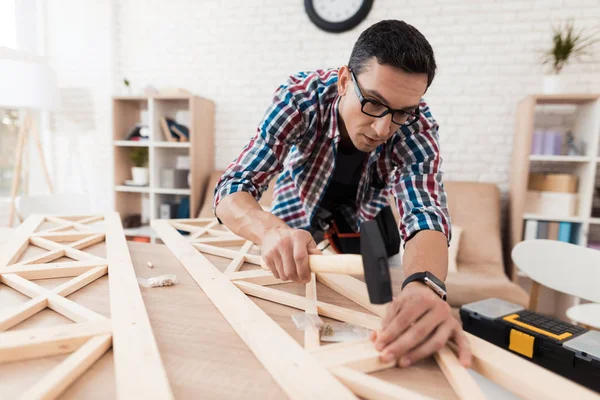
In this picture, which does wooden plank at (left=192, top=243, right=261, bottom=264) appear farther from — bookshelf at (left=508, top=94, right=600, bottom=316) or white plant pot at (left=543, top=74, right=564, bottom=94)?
white plant pot at (left=543, top=74, right=564, bottom=94)

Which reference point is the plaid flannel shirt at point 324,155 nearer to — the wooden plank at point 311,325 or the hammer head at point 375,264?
the wooden plank at point 311,325

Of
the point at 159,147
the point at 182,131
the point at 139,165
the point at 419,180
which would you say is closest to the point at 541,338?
the point at 419,180

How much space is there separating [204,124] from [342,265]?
325 cm

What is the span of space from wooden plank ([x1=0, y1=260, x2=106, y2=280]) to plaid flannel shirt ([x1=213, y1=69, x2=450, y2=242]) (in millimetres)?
442

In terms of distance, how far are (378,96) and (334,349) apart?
0.70m

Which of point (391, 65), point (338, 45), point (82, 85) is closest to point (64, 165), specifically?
point (82, 85)

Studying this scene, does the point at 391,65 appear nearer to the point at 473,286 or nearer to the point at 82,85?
the point at 473,286

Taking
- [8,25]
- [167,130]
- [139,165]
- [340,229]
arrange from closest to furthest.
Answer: [340,229] → [167,130] → [8,25] → [139,165]

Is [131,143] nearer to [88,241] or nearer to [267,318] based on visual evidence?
[88,241]

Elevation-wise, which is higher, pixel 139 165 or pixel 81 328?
pixel 139 165

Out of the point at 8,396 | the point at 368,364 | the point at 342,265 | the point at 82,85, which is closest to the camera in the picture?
the point at 8,396

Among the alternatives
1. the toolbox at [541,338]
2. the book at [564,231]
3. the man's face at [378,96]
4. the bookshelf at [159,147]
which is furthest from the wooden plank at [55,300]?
the book at [564,231]

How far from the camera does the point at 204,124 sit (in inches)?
150

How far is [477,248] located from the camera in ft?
10.2
